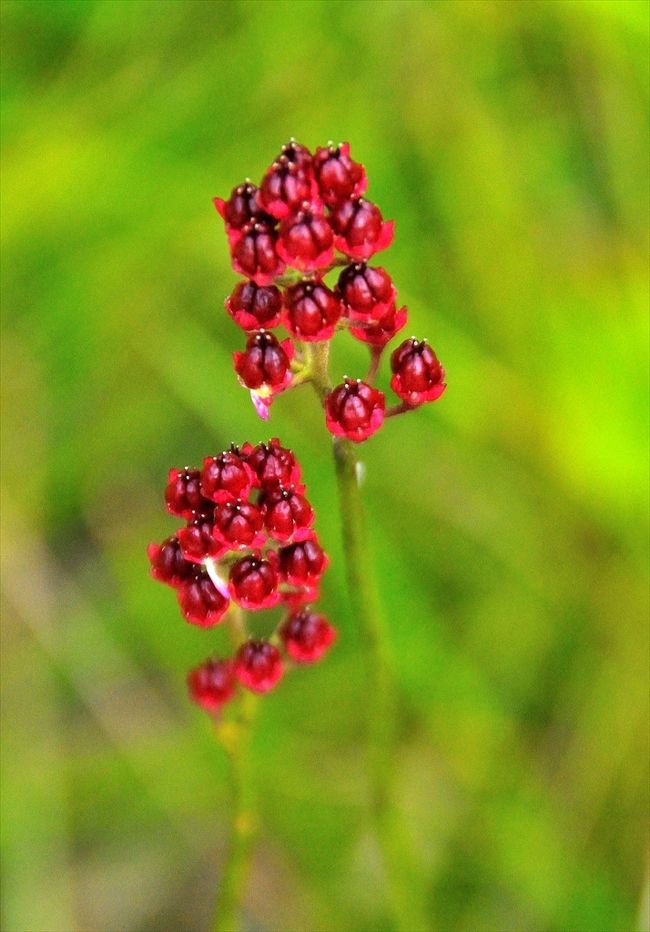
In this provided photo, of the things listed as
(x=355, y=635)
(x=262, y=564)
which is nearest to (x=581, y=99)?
(x=355, y=635)

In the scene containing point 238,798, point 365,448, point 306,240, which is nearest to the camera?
point 306,240

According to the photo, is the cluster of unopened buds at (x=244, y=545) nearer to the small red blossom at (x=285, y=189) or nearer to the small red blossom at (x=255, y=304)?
the small red blossom at (x=255, y=304)

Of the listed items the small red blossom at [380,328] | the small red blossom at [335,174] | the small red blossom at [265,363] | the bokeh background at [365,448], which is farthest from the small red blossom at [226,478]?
the bokeh background at [365,448]

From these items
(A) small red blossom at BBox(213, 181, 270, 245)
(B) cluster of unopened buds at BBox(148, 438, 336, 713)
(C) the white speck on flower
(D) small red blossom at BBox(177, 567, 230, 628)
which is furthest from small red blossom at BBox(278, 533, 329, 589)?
(A) small red blossom at BBox(213, 181, 270, 245)

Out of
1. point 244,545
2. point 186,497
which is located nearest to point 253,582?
point 244,545

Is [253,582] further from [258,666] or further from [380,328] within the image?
[380,328]

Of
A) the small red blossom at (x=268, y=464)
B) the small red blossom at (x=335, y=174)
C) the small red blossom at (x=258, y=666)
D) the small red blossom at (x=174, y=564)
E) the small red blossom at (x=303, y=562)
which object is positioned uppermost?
the small red blossom at (x=335, y=174)

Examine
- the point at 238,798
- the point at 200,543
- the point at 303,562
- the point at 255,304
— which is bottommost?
the point at 238,798
